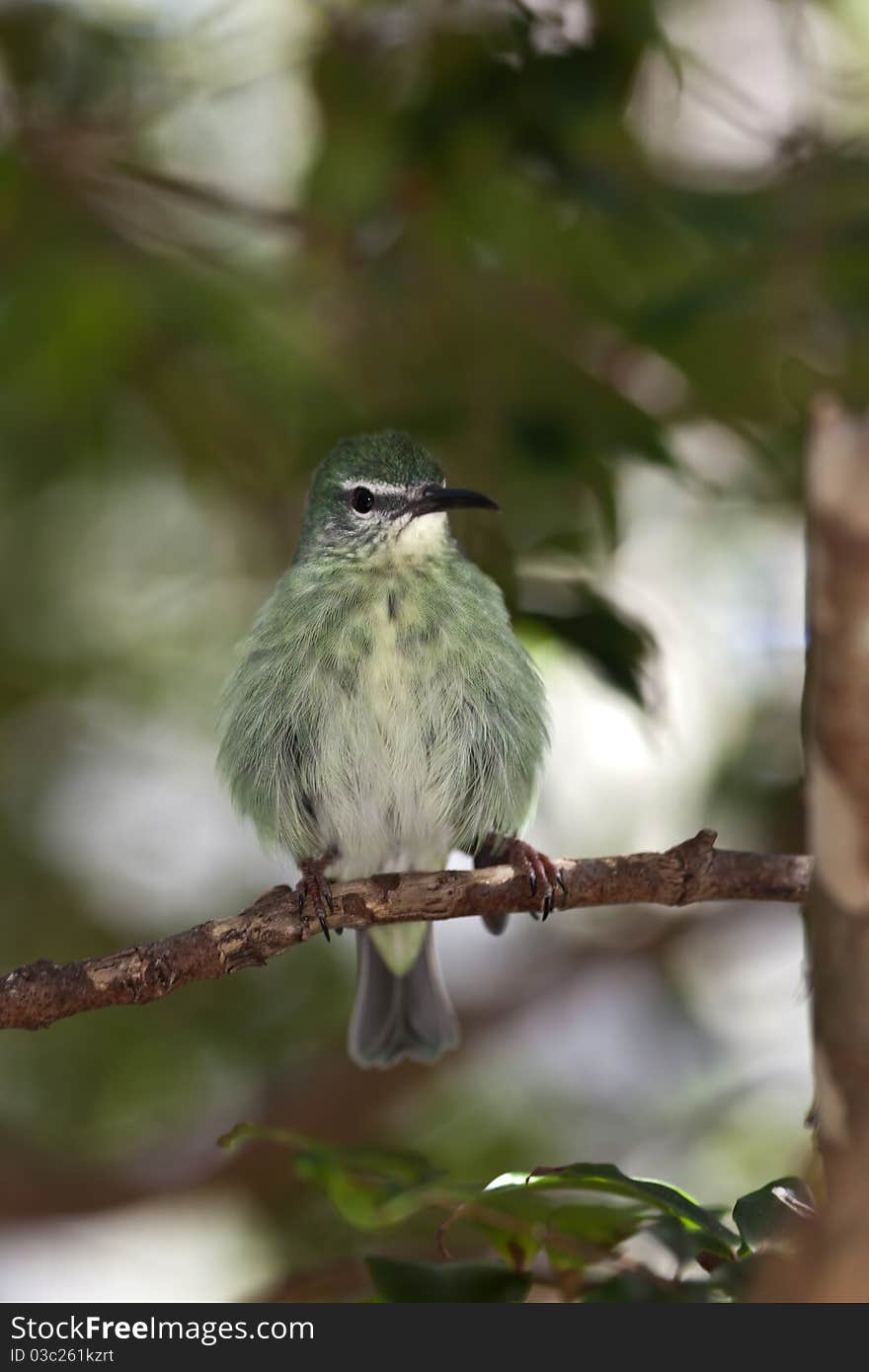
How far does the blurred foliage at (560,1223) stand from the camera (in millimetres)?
2336

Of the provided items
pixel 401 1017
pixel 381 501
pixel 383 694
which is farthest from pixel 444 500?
pixel 401 1017

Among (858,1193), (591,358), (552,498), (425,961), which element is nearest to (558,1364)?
(858,1193)

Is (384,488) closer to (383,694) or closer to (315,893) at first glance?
(383,694)

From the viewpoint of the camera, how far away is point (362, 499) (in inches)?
166

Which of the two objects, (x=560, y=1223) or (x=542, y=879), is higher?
(x=542, y=879)

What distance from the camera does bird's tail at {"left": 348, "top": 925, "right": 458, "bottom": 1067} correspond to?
4.49 m

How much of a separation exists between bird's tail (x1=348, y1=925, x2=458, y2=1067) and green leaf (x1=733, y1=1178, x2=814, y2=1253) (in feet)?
6.94

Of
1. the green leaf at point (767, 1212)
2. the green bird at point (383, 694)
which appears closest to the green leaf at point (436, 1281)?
the green leaf at point (767, 1212)

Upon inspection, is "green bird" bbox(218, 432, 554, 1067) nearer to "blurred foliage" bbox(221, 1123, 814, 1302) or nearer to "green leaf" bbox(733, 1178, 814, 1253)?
"blurred foliage" bbox(221, 1123, 814, 1302)

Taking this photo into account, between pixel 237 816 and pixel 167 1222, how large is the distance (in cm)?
257

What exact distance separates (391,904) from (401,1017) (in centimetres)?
144

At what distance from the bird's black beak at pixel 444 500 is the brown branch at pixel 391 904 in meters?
1.07

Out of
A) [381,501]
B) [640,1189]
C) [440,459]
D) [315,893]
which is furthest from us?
[440,459]

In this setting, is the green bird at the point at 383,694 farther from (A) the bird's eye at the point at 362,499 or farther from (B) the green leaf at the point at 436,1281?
(B) the green leaf at the point at 436,1281
